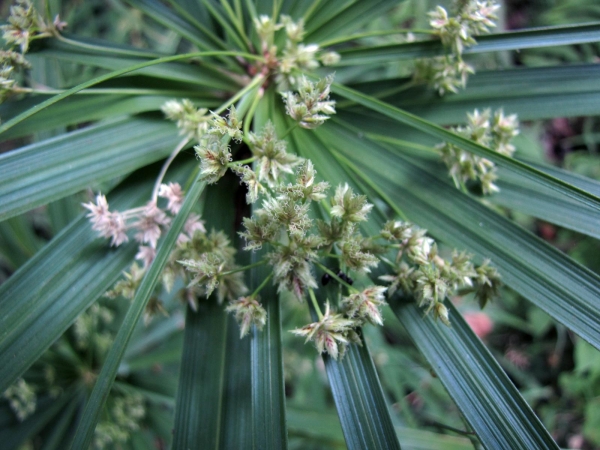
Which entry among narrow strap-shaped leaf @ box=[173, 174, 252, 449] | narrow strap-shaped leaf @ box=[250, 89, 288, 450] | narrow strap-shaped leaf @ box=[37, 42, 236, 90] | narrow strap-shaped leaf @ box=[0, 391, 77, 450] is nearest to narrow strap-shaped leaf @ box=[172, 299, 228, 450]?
narrow strap-shaped leaf @ box=[173, 174, 252, 449]

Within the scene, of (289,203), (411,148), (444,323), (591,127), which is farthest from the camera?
(591,127)

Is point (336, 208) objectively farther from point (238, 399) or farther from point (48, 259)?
point (48, 259)

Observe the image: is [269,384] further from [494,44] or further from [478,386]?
[494,44]

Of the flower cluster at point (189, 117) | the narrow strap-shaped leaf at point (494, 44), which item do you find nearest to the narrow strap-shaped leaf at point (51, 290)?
the flower cluster at point (189, 117)

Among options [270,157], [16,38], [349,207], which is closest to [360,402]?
[349,207]

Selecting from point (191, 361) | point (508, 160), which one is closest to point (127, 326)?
point (191, 361)
